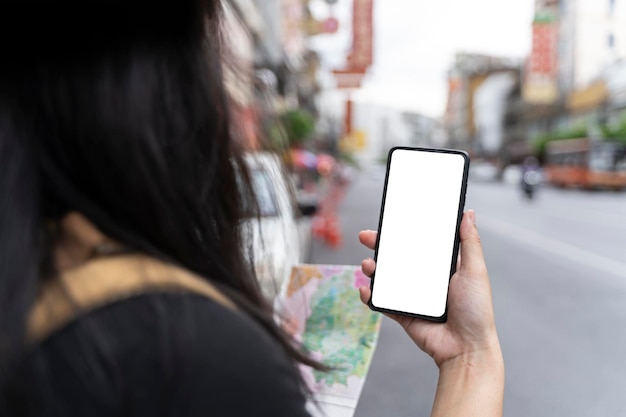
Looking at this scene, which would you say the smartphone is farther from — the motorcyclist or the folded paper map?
the motorcyclist

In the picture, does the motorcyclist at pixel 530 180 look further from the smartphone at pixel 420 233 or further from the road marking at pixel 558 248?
the smartphone at pixel 420 233

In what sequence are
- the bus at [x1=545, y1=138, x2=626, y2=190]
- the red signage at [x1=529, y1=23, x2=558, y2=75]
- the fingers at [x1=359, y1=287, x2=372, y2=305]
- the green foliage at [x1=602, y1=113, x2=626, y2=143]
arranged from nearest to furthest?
1. the fingers at [x1=359, y1=287, x2=372, y2=305]
2. the bus at [x1=545, y1=138, x2=626, y2=190]
3. the green foliage at [x1=602, y1=113, x2=626, y2=143]
4. the red signage at [x1=529, y1=23, x2=558, y2=75]

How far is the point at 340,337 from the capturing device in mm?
1270

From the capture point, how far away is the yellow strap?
23.0 inches

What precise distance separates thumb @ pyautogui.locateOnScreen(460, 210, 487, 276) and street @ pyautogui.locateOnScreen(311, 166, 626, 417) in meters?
0.41

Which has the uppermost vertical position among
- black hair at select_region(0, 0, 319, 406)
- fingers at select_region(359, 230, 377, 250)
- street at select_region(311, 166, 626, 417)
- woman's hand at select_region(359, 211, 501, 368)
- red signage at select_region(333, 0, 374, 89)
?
red signage at select_region(333, 0, 374, 89)

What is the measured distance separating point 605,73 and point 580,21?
11.2 ft

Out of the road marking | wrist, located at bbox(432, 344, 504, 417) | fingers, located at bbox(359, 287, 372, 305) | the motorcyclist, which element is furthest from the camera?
the motorcyclist

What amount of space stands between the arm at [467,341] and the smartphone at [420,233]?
0.10 feet

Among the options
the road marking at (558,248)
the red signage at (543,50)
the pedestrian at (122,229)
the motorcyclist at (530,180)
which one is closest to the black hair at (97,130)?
the pedestrian at (122,229)

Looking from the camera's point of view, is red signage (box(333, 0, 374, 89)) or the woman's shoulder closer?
the woman's shoulder

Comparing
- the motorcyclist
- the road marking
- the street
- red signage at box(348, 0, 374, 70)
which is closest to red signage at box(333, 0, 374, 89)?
red signage at box(348, 0, 374, 70)

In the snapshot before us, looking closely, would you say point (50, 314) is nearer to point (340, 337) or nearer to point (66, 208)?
point (66, 208)

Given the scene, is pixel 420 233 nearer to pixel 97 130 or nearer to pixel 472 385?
pixel 472 385
